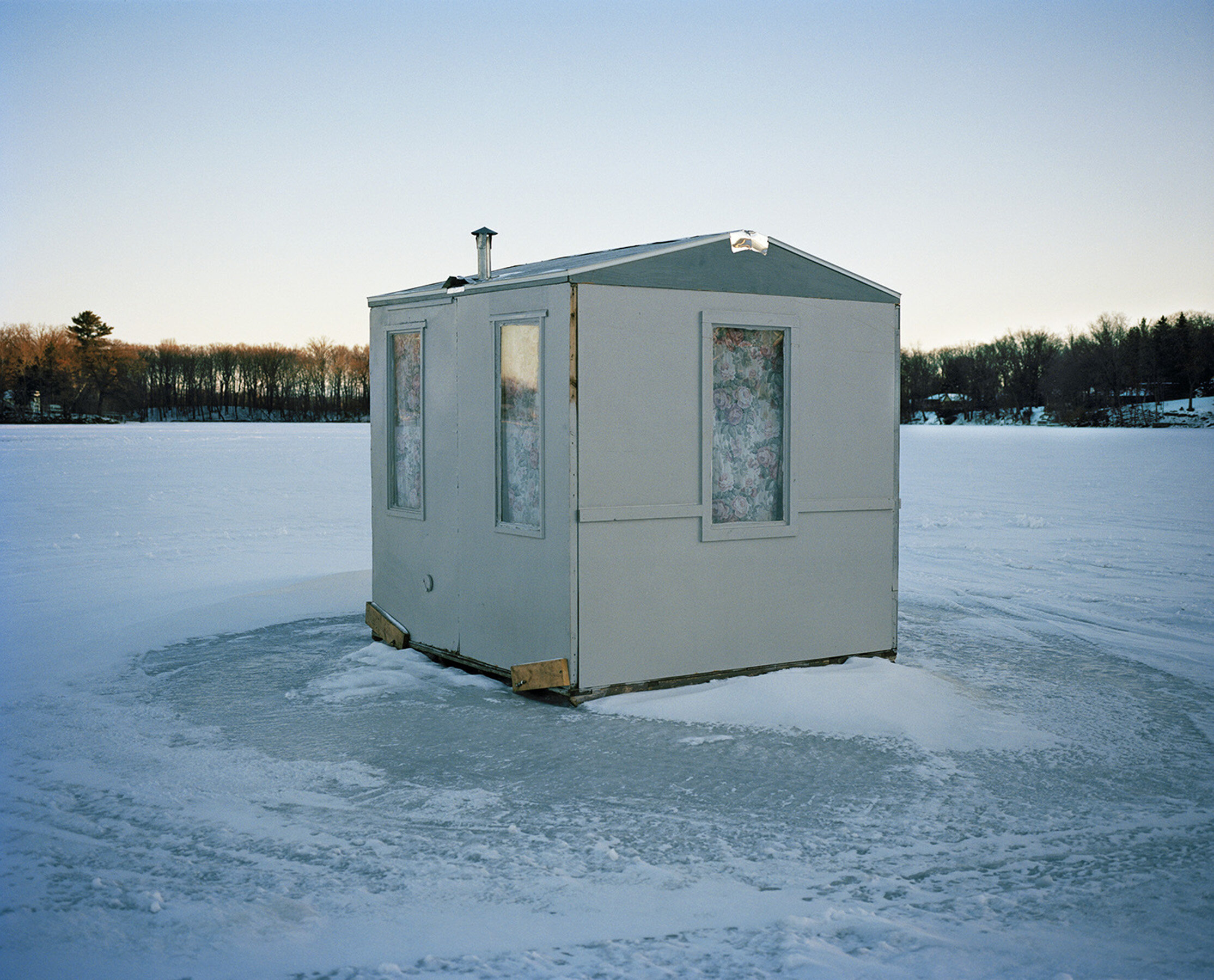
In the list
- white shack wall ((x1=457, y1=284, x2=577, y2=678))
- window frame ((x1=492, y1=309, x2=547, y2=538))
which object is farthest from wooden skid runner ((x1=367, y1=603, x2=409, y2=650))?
window frame ((x1=492, y1=309, x2=547, y2=538))

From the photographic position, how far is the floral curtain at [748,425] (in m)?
7.37

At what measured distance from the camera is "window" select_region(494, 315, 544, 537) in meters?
7.12

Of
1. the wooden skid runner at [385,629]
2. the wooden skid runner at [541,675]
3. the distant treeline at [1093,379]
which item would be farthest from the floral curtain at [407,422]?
the distant treeline at [1093,379]

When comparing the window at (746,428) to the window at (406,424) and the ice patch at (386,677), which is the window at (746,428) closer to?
the ice patch at (386,677)

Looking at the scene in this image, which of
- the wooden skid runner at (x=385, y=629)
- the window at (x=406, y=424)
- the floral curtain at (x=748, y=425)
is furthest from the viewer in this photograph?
the wooden skid runner at (x=385, y=629)

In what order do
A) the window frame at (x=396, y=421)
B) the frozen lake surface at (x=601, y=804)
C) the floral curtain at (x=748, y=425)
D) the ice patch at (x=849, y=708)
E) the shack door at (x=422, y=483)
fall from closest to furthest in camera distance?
the frozen lake surface at (x=601, y=804) → the ice patch at (x=849, y=708) → the floral curtain at (x=748, y=425) → the shack door at (x=422, y=483) → the window frame at (x=396, y=421)

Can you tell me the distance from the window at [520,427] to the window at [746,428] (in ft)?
3.77

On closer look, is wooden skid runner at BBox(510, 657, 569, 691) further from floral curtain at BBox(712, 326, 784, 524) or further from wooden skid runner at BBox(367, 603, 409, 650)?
wooden skid runner at BBox(367, 603, 409, 650)

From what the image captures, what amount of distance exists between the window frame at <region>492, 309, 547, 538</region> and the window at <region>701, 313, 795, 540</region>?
43.9 inches

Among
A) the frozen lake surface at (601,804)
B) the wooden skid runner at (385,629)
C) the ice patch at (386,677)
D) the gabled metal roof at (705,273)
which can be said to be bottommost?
the frozen lake surface at (601,804)

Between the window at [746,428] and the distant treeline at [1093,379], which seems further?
the distant treeline at [1093,379]

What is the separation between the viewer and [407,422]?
344 inches

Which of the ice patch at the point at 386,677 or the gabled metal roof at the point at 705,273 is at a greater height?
the gabled metal roof at the point at 705,273

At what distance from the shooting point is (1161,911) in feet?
13.4
